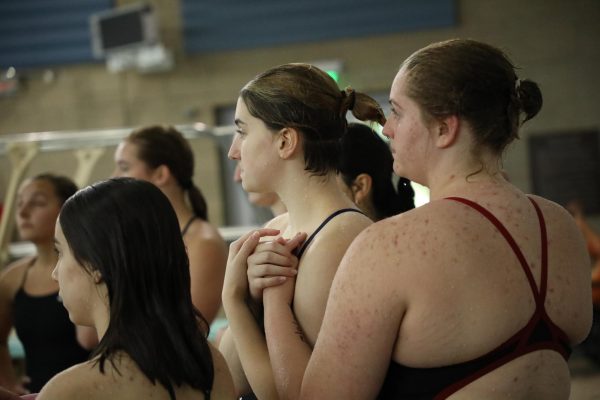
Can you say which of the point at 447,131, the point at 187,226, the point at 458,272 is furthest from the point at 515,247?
the point at 187,226

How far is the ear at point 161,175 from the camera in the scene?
10.6 ft

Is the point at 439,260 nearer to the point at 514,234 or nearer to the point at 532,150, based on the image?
the point at 514,234

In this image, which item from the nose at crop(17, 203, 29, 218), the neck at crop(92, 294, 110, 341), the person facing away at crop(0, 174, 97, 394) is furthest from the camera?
the nose at crop(17, 203, 29, 218)

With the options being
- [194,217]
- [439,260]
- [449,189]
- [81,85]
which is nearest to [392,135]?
[449,189]

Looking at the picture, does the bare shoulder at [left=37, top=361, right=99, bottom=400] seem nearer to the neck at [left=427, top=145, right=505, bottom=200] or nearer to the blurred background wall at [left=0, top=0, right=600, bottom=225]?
the neck at [left=427, top=145, right=505, bottom=200]

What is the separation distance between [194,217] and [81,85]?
6.88 m

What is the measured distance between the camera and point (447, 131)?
1493 millimetres

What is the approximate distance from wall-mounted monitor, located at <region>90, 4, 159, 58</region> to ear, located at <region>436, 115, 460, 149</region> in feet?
26.1

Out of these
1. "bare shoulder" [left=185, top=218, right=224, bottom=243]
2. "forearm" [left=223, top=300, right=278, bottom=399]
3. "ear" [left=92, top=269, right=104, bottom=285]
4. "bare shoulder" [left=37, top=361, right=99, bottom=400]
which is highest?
"ear" [left=92, top=269, right=104, bottom=285]

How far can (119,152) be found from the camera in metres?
3.28

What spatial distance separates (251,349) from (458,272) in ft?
1.86

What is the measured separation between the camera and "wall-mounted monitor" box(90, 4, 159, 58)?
29.6ft

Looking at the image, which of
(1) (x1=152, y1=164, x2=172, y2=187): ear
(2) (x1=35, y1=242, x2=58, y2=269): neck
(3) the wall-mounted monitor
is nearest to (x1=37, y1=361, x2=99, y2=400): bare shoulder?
(1) (x1=152, y1=164, x2=172, y2=187): ear

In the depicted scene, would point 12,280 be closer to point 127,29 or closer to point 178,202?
point 178,202
